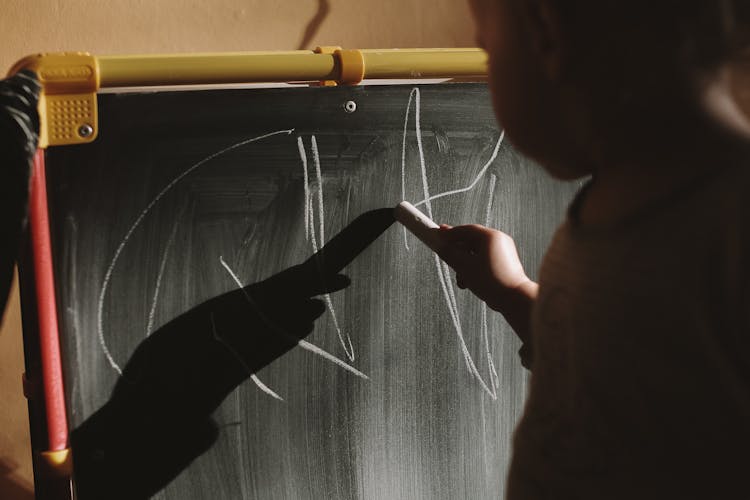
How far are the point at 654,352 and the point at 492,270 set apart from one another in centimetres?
34

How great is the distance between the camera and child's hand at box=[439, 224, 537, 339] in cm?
73

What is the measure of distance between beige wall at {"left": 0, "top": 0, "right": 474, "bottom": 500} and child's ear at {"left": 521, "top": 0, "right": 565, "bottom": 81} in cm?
86

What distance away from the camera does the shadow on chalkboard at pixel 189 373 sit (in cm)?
84

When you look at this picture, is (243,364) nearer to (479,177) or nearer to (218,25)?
(479,177)

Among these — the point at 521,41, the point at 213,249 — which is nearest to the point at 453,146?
the point at 213,249

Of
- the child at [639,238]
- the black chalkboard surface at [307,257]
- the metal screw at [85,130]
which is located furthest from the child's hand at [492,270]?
the metal screw at [85,130]

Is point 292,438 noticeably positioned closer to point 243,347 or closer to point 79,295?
point 243,347

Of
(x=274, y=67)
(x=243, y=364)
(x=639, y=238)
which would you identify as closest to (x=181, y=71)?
(x=274, y=67)

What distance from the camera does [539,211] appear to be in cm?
97

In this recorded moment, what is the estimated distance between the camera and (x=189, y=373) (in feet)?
2.81

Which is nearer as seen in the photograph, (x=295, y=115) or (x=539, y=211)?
(x=295, y=115)

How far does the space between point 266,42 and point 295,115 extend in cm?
46

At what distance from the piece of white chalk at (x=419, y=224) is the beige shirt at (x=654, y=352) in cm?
32

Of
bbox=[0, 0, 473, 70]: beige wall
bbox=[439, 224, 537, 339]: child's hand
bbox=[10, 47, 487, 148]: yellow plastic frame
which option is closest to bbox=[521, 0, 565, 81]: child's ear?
bbox=[439, 224, 537, 339]: child's hand
